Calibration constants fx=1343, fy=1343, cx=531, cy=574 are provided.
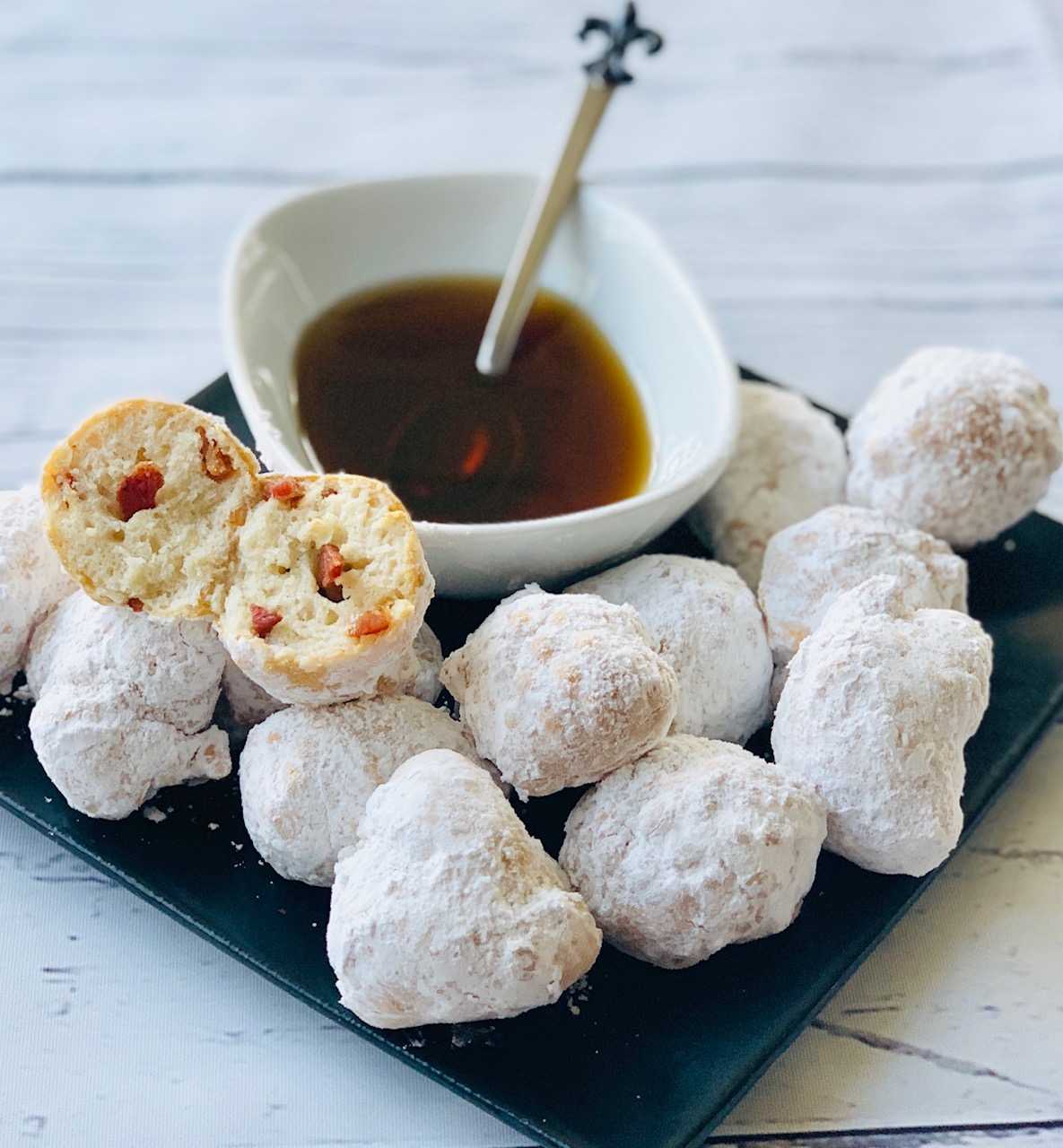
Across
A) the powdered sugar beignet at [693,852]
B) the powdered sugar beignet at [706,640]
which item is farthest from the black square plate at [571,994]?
the powdered sugar beignet at [706,640]

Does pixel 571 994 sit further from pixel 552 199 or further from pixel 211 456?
pixel 552 199

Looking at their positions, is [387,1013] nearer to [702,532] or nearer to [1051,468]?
[702,532]

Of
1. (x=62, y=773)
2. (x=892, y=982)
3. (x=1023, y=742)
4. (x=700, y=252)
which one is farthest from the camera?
(x=700, y=252)

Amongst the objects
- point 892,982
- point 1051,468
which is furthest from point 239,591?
point 1051,468

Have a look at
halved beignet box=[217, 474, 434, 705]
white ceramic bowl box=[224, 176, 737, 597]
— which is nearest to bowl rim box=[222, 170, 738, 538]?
white ceramic bowl box=[224, 176, 737, 597]

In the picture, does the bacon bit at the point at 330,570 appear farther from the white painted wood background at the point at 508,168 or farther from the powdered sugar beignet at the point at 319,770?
the white painted wood background at the point at 508,168

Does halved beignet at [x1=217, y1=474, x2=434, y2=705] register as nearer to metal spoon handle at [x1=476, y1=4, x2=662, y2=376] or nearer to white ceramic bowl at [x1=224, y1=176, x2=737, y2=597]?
white ceramic bowl at [x1=224, y1=176, x2=737, y2=597]
